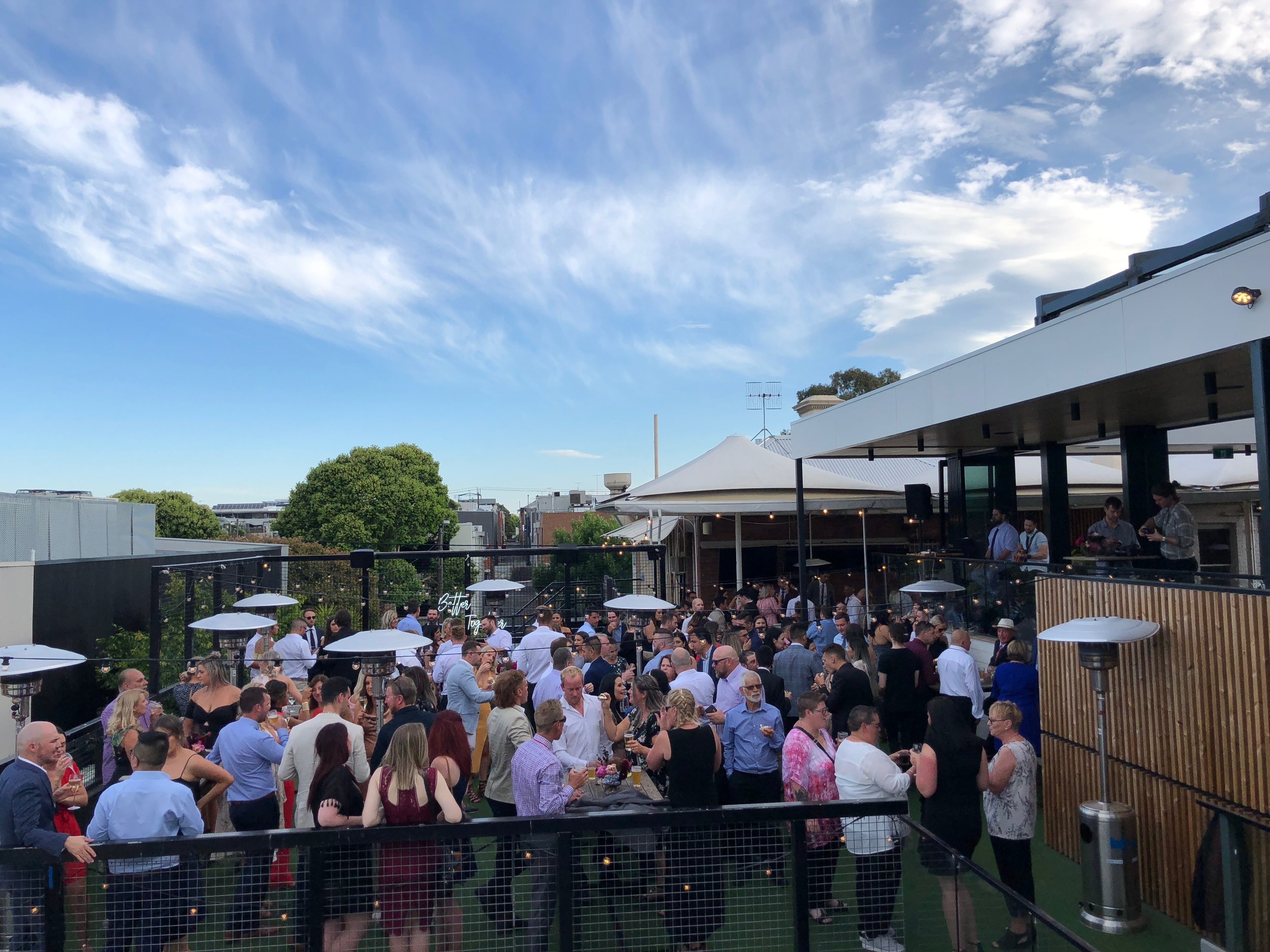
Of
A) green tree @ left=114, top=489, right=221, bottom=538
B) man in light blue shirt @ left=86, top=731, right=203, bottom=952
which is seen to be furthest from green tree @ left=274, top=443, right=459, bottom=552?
man in light blue shirt @ left=86, top=731, right=203, bottom=952

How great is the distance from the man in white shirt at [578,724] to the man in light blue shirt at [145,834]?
2.46 m

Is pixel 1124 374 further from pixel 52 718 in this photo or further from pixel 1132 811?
pixel 52 718

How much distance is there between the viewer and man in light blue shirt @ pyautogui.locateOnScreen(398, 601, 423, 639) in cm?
1098

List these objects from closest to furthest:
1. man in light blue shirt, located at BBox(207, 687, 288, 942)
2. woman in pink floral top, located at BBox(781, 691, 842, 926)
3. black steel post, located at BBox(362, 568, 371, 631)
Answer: woman in pink floral top, located at BBox(781, 691, 842, 926)
man in light blue shirt, located at BBox(207, 687, 288, 942)
black steel post, located at BBox(362, 568, 371, 631)

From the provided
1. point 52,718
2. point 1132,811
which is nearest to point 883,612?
Result: point 1132,811

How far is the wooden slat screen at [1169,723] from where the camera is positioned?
5410 mm

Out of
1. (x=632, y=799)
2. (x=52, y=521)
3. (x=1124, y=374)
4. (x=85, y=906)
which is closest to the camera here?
(x=85, y=906)

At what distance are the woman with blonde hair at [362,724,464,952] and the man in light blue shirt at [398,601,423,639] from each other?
6.22 m

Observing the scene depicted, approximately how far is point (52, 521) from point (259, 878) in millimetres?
11638

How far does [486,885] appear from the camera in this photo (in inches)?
158

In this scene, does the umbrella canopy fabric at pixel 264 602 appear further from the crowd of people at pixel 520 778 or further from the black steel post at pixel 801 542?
the black steel post at pixel 801 542

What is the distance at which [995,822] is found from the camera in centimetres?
545

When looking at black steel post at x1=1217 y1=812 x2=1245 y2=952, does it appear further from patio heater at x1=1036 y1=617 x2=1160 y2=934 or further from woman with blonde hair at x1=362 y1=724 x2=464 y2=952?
woman with blonde hair at x1=362 y1=724 x2=464 y2=952

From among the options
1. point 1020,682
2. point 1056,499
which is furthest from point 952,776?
point 1056,499
